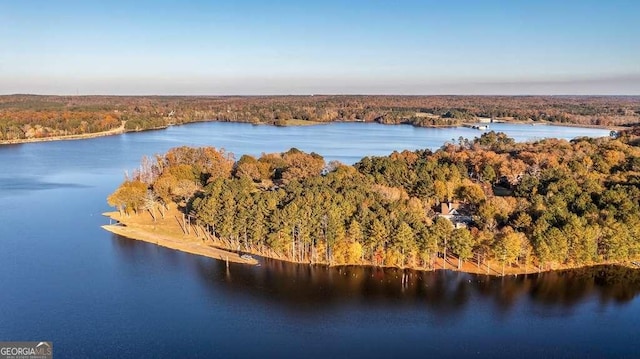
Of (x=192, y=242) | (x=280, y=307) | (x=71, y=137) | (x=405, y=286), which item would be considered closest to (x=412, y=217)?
(x=405, y=286)

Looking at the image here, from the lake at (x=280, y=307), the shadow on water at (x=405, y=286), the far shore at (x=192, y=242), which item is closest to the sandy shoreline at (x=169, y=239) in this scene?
the far shore at (x=192, y=242)

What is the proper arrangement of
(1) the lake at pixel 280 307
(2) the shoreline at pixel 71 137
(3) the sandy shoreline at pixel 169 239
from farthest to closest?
(2) the shoreline at pixel 71 137, (3) the sandy shoreline at pixel 169 239, (1) the lake at pixel 280 307

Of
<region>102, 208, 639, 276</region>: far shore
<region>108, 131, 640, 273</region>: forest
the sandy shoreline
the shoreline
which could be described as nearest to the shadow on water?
<region>102, 208, 639, 276</region>: far shore

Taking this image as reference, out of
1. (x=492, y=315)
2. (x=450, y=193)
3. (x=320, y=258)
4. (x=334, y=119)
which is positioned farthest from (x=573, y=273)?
(x=334, y=119)

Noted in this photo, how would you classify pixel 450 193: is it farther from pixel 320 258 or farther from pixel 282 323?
pixel 282 323

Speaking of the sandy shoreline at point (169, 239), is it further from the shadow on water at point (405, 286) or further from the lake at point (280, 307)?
the shadow on water at point (405, 286)

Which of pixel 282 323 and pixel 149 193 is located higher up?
pixel 149 193

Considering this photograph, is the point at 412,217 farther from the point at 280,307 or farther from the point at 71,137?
the point at 71,137
